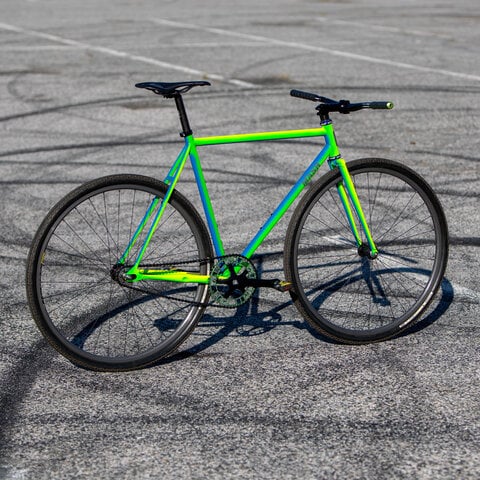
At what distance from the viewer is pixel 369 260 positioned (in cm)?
574

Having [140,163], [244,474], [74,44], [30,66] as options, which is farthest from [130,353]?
[74,44]

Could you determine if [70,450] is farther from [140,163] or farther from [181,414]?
[140,163]

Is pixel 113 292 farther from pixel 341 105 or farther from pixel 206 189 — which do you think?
pixel 341 105

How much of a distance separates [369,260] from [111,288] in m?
1.57

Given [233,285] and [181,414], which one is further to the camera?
[233,285]

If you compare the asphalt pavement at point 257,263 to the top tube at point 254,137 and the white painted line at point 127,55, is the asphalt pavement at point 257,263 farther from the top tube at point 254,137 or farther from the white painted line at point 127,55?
the top tube at point 254,137

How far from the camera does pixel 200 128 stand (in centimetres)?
1014

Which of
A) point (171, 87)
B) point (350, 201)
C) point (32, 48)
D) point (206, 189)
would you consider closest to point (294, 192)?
point (350, 201)

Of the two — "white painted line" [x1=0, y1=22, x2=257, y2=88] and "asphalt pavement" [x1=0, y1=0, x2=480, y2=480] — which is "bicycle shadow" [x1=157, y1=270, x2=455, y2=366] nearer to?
"asphalt pavement" [x1=0, y1=0, x2=480, y2=480]

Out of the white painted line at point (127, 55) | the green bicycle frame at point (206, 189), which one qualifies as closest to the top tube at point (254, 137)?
the green bicycle frame at point (206, 189)

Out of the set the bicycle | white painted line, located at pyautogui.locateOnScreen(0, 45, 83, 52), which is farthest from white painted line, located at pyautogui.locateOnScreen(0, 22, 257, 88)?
the bicycle

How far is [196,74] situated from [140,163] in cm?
476

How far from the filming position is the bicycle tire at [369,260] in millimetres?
4934

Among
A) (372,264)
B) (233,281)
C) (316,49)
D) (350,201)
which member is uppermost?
(350,201)
